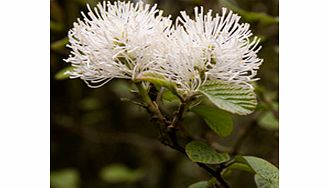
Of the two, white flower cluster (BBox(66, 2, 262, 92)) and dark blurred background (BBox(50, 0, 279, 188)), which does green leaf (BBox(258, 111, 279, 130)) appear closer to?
dark blurred background (BBox(50, 0, 279, 188))

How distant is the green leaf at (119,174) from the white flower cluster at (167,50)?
685 mm

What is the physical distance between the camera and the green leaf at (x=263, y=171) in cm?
48

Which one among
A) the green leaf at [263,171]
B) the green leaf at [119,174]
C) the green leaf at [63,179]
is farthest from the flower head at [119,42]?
the green leaf at [119,174]

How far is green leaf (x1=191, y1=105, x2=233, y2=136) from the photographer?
506 mm

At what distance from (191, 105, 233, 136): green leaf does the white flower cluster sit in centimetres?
5

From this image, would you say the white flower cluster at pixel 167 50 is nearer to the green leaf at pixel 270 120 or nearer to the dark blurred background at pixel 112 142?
the green leaf at pixel 270 120

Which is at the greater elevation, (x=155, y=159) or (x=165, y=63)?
(x=165, y=63)

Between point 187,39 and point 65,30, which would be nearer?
point 187,39

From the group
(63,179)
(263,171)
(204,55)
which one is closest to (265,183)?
(263,171)

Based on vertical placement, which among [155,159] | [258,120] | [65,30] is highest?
[65,30]
